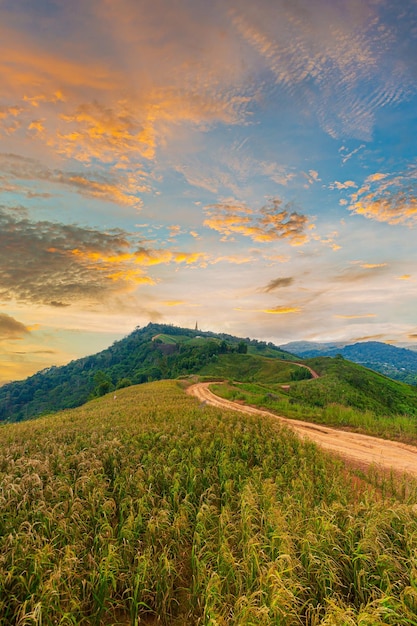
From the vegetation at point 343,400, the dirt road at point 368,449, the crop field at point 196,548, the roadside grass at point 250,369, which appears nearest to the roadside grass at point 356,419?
the vegetation at point 343,400

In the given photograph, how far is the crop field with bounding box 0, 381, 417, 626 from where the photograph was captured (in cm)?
468

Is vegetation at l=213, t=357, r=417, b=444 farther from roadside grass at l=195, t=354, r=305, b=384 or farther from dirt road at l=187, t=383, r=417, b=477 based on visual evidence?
roadside grass at l=195, t=354, r=305, b=384

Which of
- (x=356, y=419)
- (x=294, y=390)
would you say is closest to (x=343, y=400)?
(x=294, y=390)

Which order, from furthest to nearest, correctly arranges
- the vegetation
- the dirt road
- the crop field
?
1. the vegetation
2. the dirt road
3. the crop field

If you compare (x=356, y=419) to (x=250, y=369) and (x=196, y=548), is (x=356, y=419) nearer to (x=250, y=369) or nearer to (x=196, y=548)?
(x=196, y=548)

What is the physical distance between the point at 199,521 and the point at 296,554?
2174mm

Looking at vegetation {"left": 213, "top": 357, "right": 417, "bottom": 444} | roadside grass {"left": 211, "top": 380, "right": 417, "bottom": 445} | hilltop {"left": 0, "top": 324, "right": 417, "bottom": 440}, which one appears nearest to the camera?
roadside grass {"left": 211, "top": 380, "right": 417, "bottom": 445}

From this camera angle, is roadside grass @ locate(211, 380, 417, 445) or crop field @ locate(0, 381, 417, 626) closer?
crop field @ locate(0, 381, 417, 626)

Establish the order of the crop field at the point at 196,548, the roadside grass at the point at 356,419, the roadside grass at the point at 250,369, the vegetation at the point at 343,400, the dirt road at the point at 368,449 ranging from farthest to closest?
the roadside grass at the point at 250,369
the vegetation at the point at 343,400
the roadside grass at the point at 356,419
the dirt road at the point at 368,449
the crop field at the point at 196,548

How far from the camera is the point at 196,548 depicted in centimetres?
638

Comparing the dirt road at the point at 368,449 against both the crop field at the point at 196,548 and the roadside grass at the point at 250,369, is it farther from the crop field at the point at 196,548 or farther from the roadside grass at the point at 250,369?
the roadside grass at the point at 250,369

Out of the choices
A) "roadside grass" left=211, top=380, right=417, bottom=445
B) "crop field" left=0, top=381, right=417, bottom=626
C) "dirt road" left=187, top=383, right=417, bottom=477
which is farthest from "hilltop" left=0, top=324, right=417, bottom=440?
"crop field" left=0, top=381, right=417, bottom=626

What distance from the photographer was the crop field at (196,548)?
468 centimetres

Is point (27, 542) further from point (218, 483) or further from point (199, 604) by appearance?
point (218, 483)
